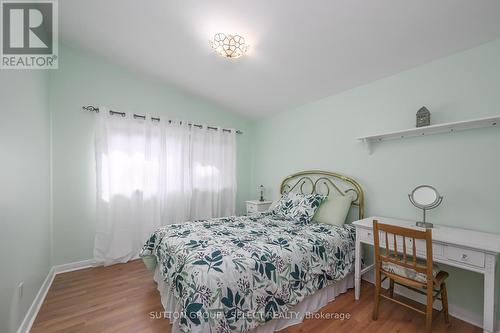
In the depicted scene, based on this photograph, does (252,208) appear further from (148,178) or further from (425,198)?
(425,198)

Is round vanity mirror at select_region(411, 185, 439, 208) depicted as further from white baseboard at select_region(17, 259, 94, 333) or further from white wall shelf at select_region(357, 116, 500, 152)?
white baseboard at select_region(17, 259, 94, 333)

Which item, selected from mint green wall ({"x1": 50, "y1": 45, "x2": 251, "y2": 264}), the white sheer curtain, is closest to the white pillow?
the white sheer curtain

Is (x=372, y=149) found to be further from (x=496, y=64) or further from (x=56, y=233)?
(x=56, y=233)

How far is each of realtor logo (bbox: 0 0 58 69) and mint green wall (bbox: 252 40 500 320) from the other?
3252 mm

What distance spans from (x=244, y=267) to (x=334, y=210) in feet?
5.04

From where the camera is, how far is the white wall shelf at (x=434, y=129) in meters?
1.78

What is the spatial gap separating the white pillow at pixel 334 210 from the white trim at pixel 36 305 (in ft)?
9.35

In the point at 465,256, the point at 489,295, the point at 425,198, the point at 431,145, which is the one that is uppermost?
the point at 431,145

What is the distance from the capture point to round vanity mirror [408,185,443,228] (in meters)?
1.95

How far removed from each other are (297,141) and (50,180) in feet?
11.2

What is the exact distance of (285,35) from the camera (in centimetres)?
210

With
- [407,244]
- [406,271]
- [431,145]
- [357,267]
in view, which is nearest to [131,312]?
[357,267]

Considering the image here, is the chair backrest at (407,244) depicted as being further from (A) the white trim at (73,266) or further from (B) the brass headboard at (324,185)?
(A) the white trim at (73,266)

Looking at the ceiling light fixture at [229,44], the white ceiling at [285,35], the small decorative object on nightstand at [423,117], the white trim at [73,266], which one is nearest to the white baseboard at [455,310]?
the small decorative object on nightstand at [423,117]
